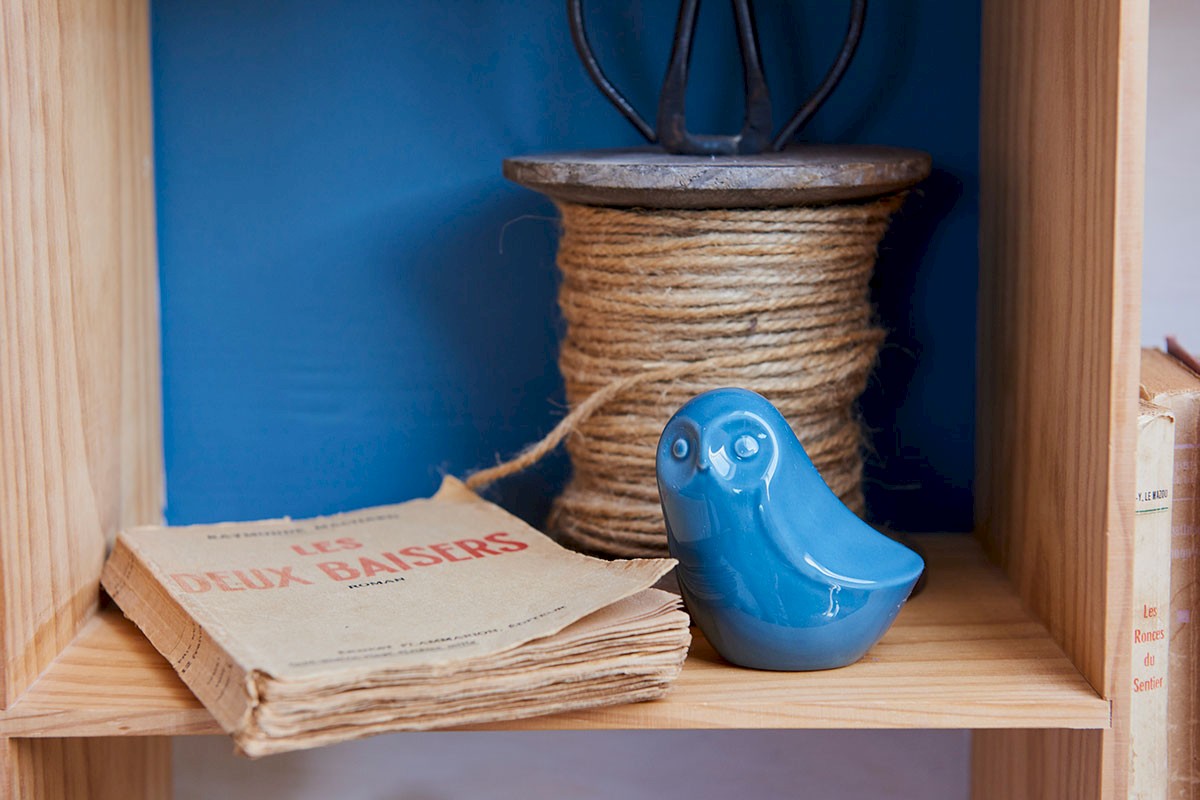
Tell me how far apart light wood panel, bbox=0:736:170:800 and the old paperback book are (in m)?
0.08

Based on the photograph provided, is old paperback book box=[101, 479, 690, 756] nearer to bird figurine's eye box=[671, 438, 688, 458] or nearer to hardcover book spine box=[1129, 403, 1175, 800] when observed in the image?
bird figurine's eye box=[671, 438, 688, 458]

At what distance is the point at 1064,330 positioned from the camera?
0.66m

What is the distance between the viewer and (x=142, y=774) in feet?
2.89

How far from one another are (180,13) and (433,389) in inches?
12.4

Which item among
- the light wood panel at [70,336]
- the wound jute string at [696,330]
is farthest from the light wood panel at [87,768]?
the wound jute string at [696,330]

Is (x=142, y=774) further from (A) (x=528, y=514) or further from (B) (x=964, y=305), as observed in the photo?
(B) (x=964, y=305)

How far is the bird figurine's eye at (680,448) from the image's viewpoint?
2.03 ft

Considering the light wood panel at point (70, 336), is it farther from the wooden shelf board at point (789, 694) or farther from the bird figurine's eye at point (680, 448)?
the bird figurine's eye at point (680, 448)

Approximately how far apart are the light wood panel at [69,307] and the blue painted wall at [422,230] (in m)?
0.05

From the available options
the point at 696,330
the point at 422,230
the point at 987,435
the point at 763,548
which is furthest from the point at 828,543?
the point at 422,230

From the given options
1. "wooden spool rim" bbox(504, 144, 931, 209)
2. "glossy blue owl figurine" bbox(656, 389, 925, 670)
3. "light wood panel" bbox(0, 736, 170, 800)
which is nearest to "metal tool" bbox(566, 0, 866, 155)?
"wooden spool rim" bbox(504, 144, 931, 209)

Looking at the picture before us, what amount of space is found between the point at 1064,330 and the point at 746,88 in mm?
249

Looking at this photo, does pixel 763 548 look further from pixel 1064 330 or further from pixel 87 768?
pixel 87 768

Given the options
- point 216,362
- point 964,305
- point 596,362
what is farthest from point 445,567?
point 964,305
